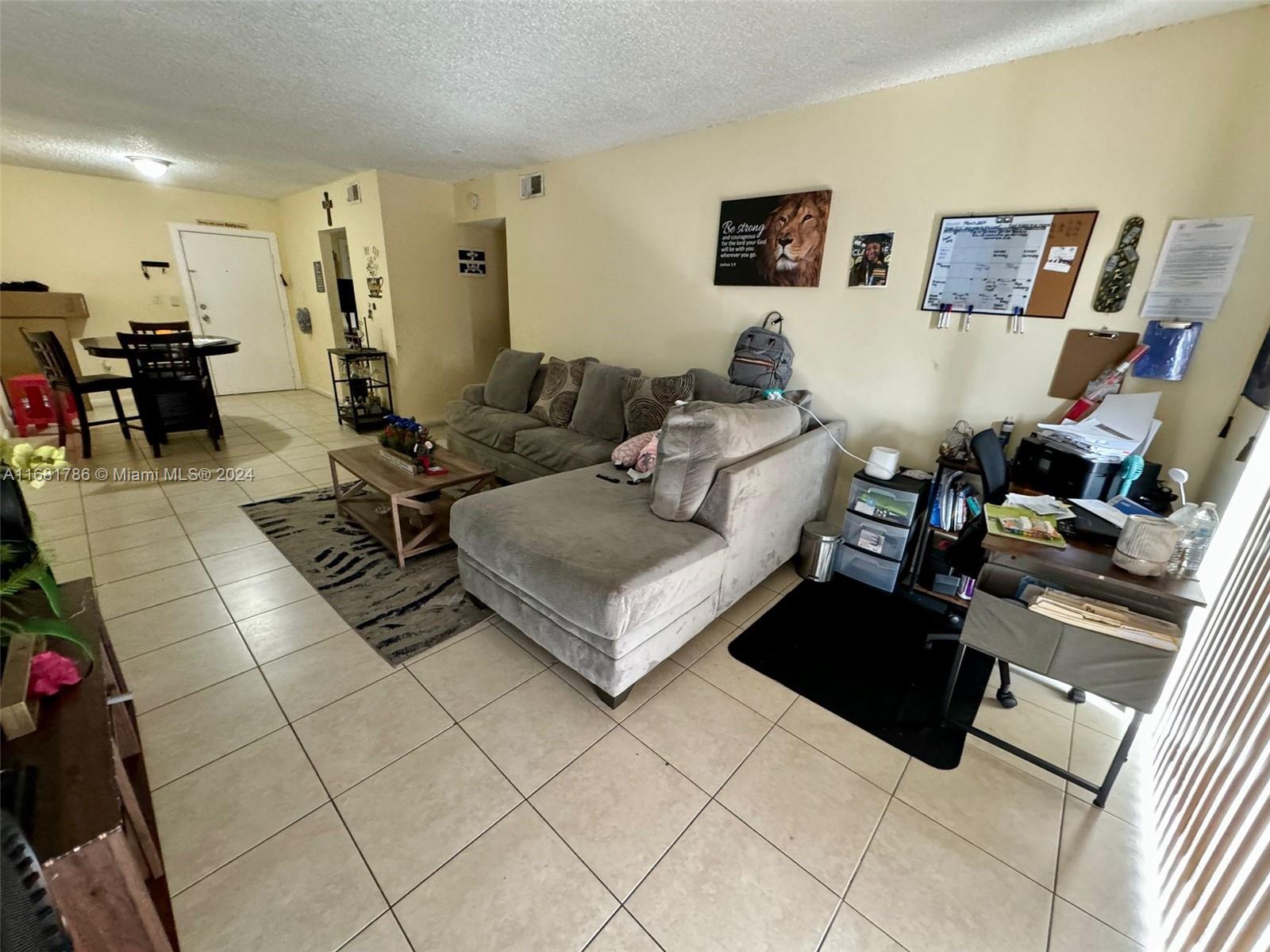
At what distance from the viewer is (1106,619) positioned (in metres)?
1.36

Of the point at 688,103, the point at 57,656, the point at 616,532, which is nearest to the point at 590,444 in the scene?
the point at 616,532

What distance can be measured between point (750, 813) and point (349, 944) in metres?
1.03

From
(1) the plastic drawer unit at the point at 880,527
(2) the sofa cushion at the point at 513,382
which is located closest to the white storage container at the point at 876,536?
(1) the plastic drawer unit at the point at 880,527

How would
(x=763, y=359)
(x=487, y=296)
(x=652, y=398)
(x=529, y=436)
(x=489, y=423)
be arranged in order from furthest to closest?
1. (x=487, y=296)
2. (x=489, y=423)
3. (x=529, y=436)
4. (x=652, y=398)
5. (x=763, y=359)

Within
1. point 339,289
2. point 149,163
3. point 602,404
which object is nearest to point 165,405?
point 149,163

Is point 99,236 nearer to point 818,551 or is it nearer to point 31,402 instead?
point 31,402

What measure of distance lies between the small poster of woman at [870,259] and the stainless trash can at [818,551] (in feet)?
4.21

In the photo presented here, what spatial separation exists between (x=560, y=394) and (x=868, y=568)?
2.30 m

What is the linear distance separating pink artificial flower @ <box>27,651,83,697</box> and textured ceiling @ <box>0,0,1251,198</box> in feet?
7.62

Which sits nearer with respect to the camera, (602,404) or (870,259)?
(870,259)

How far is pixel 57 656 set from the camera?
1.08 meters

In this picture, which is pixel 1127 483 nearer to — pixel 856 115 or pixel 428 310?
pixel 856 115

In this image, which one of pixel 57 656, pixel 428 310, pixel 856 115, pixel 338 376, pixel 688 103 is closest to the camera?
pixel 57 656

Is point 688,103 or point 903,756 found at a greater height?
point 688,103
